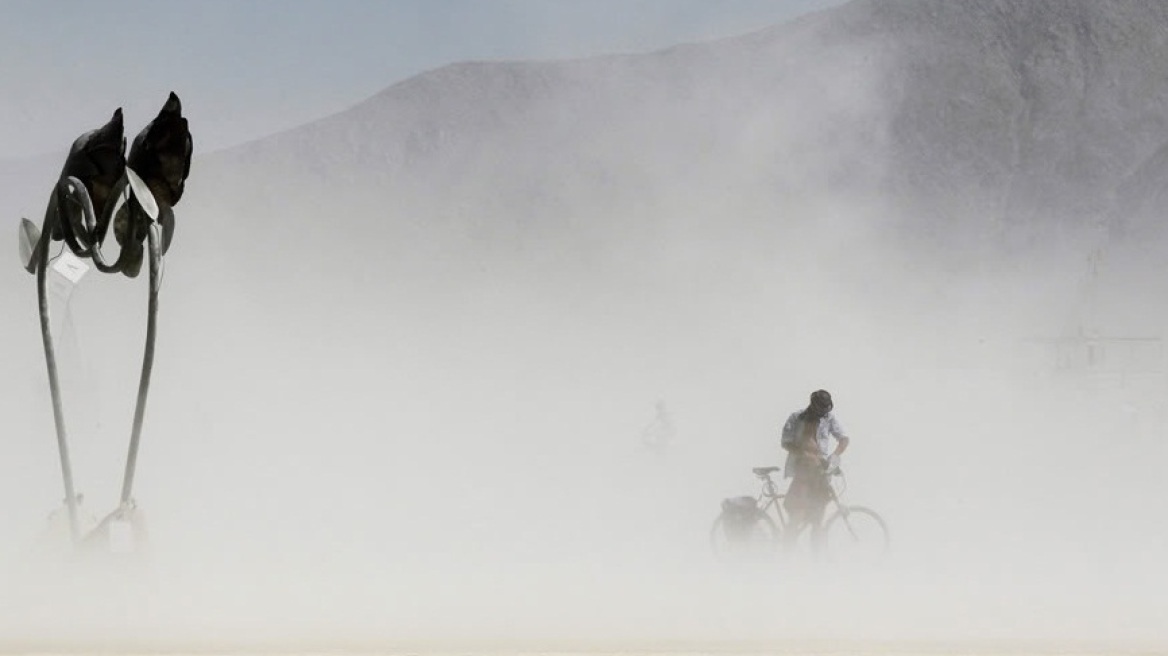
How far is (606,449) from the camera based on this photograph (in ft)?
129

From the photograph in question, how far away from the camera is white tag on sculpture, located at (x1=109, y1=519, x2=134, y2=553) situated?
11531 mm

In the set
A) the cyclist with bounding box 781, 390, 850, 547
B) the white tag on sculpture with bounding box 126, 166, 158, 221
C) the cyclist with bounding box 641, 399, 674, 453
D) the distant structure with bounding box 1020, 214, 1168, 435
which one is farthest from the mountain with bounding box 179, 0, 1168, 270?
the white tag on sculpture with bounding box 126, 166, 158, 221

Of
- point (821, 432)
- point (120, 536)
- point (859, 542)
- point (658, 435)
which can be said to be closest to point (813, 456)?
point (821, 432)

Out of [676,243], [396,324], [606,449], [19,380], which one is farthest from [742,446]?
[676,243]

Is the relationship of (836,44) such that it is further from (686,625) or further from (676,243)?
(686,625)

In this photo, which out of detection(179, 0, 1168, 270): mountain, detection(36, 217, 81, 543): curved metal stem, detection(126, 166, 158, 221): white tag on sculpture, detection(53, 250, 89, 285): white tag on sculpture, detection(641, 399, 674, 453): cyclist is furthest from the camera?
detection(179, 0, 1168, 270): mountain

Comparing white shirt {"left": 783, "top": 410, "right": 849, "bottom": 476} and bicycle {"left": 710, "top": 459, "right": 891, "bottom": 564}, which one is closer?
white shirt {"left": 783, "top": 410, "right": 849, "bottom": 476}

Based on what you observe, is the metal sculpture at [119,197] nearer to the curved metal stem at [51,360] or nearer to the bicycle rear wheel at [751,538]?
the curved metal stem at [51,360]

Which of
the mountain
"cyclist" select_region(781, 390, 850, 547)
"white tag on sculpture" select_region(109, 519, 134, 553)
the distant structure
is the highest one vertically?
the mountain

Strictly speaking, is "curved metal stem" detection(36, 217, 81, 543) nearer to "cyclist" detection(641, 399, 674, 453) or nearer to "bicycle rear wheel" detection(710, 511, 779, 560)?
"bicycle rear wheel" detection(710, 511, 779, 560)

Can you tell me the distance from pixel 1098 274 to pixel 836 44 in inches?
1995

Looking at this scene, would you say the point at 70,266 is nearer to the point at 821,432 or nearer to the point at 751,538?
the point at 751,538

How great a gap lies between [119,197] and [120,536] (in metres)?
2.44

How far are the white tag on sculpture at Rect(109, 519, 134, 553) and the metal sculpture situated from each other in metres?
0.11
